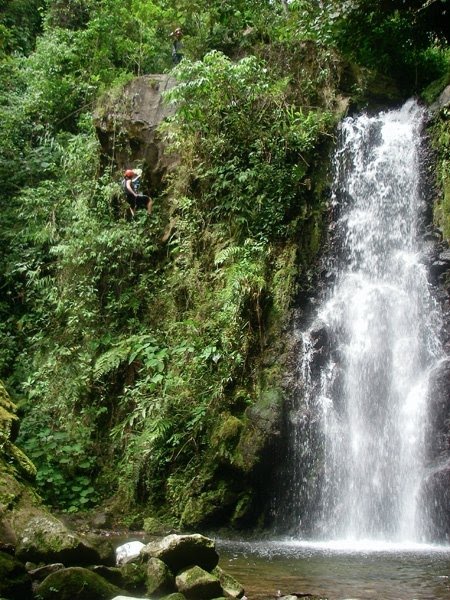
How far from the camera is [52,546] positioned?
4.27 meters

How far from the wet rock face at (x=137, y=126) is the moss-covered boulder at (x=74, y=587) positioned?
973 cm

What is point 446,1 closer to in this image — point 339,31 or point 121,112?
point 339,31

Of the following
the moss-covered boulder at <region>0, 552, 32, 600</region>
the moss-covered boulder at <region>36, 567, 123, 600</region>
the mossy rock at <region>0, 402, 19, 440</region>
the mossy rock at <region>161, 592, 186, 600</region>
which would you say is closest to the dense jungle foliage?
the mossy rock at <region>0, 402, 19, 440</region>

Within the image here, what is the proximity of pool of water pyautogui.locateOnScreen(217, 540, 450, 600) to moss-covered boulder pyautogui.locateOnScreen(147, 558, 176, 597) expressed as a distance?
612 millimetres

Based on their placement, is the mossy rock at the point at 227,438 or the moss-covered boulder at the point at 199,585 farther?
the mossy rock at the point at 227,438

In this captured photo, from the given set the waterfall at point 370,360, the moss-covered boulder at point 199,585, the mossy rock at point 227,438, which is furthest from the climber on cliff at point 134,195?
the moss-covered boulder at point 199,585

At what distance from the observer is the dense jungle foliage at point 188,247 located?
9.07 m

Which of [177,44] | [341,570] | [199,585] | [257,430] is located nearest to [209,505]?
[257,430]

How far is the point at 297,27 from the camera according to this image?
12.2 meters

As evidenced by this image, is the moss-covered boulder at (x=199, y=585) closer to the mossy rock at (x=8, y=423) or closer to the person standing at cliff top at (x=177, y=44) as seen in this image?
the mossy rock at (x=8, y=423)

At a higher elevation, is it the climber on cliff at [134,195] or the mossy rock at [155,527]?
the climber on cliff at [134,195]

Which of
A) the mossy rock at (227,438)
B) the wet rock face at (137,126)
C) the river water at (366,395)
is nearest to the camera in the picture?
the river water at (366,395)

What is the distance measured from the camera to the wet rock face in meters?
12.9

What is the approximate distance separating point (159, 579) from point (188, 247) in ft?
25.3
